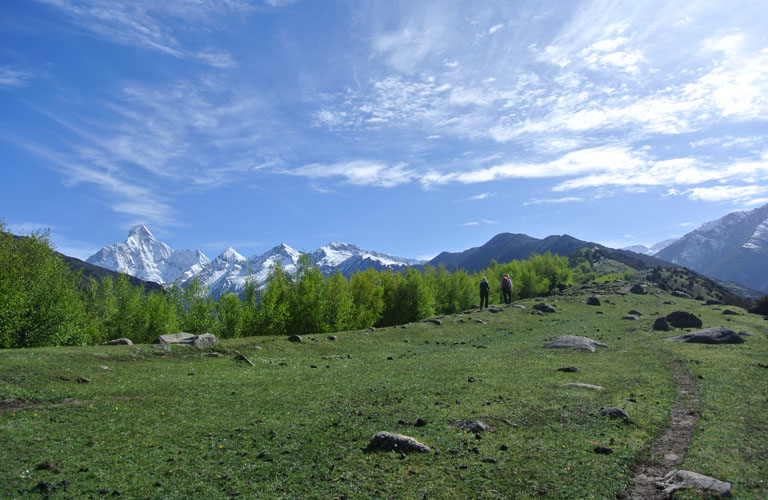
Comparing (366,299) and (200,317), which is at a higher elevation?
(366,299)

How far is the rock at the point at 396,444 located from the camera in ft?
39.6

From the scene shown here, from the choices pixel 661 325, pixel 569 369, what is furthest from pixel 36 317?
pixel 661 325

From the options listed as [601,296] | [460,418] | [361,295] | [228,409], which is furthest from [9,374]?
[601,296]

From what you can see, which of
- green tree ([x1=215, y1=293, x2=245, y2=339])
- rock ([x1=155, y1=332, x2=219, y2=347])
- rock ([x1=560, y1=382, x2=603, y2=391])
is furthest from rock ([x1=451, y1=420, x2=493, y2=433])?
green tree ([x1=215, y1=293, x2=245, y2=339])

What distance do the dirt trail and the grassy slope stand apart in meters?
0.30

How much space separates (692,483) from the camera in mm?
9930

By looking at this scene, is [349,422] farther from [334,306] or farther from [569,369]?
[334,306]

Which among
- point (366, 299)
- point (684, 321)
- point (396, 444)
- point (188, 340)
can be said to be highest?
point (366, 299)

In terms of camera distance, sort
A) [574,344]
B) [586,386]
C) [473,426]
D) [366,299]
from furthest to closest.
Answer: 1. [366,299]
2. [574,344]
3. [586,386]
4. [473,426]

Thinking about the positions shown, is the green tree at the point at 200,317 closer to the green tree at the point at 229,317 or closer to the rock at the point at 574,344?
the green tree at the point at 229,317

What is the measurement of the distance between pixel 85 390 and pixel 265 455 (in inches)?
439

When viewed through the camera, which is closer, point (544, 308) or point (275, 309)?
point (275, 309)

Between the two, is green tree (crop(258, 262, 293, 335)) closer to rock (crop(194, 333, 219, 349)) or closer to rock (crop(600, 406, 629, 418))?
rock (crop(194, 333, 219, 349))

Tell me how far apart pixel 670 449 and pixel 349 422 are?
1059cm
